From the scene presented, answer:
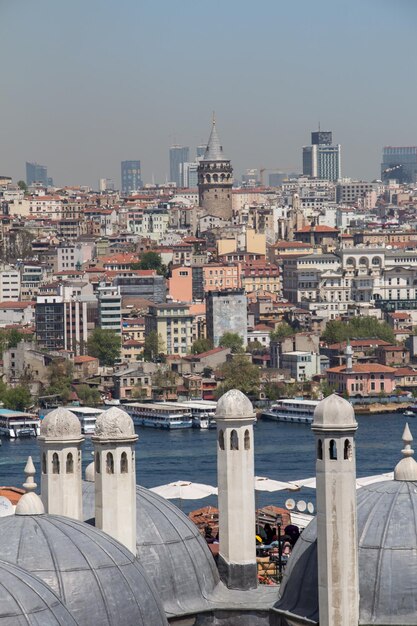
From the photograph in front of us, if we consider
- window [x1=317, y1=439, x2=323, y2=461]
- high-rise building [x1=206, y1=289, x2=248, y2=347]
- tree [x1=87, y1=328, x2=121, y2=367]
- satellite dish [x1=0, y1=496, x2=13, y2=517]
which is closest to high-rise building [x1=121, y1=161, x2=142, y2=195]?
high-rise building [x1=206, y1=289, x2=248, y2=347]

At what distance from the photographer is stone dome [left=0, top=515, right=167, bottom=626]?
8.99 meters

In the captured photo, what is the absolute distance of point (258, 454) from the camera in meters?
29.3

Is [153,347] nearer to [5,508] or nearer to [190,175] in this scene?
[5,508]

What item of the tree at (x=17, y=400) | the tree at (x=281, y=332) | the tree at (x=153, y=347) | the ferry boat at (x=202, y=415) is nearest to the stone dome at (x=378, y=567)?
the ferry boat at (x=202, y=415)

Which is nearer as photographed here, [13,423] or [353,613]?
[353,613]

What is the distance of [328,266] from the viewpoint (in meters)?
51.5

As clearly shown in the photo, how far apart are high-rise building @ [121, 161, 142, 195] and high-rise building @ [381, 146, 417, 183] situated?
442 inches

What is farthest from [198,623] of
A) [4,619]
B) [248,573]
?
[4,619]

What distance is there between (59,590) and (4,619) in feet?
3.05

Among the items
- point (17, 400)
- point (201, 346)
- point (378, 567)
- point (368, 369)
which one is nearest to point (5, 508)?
point (378, 567)

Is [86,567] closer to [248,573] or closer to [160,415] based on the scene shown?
[248,573]

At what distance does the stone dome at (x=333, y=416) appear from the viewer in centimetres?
910

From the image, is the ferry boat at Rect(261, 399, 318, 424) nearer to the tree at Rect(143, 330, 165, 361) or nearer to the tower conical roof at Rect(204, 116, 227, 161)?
the tree at Rect(143, 330, 165, 361)

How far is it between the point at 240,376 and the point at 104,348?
→ 402 cm
